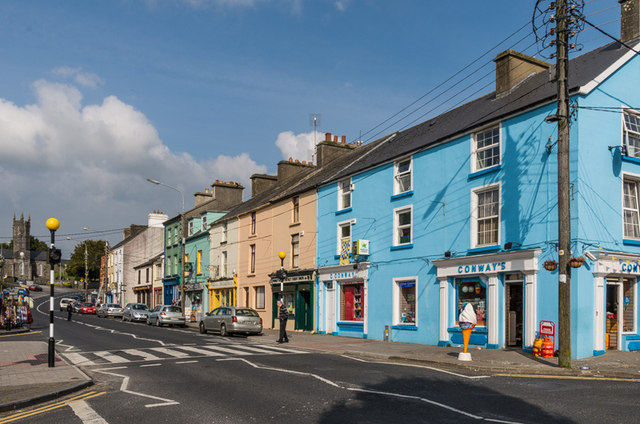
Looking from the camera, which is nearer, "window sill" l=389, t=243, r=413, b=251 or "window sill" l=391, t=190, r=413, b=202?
"window sill" l=389, t=243, r=413, b=251

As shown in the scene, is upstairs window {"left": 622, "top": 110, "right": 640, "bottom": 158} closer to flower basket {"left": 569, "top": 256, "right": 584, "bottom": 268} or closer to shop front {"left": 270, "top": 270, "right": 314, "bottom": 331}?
flower basket {"left": 569, "top": 256, "right": 584, "bottom": 268}

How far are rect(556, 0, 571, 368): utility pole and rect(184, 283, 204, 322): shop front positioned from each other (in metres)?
32.7

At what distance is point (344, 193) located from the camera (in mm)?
28578

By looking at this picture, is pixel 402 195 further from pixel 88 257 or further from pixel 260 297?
pixel 88 257

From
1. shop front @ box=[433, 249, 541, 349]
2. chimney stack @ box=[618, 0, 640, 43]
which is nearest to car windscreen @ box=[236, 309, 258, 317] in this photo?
shop front @ box=[433, 249, 541, 349]

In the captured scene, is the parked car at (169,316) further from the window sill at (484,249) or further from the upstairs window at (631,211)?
the upstairs window at (631,211)

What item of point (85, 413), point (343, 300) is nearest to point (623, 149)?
point (343, 300)

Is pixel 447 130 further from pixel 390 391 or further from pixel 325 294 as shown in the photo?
pixel 390 391

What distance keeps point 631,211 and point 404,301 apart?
363 inches

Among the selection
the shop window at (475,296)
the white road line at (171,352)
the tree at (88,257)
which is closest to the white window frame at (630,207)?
the shop window at (475,296)

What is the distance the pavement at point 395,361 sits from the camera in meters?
11.0

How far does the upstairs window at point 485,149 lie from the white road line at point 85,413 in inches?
587

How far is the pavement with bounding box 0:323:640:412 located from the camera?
36.1 feet

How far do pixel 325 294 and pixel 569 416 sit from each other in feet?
69.5
